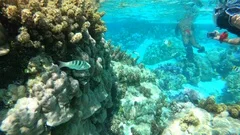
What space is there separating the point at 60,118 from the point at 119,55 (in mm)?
6801

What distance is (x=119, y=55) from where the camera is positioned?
10.6 meters

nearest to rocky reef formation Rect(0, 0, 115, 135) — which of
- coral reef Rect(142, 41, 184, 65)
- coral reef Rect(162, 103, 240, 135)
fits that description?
coral reef Rect(162, 103, 240, 135)

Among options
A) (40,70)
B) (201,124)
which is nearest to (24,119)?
A: (40,70)

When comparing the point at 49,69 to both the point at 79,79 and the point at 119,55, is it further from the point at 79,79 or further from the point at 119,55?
the point at 119,55

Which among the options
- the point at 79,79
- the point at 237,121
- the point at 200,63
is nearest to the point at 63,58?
the point at 79,79

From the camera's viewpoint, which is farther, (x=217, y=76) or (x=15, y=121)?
(x=217, y=76)

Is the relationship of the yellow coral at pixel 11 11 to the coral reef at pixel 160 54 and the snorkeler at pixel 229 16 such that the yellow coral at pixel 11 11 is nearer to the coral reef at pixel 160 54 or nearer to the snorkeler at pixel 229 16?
the snorkeler at pixel 229 16

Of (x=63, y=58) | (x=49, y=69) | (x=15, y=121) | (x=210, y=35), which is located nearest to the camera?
(x=15, y=121)

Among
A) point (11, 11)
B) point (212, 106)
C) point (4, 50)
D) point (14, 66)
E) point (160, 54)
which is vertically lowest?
point (160, 54)

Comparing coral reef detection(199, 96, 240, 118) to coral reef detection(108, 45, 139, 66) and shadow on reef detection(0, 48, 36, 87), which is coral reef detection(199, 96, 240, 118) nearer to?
coral reef detection(108, 45, 139, 66)

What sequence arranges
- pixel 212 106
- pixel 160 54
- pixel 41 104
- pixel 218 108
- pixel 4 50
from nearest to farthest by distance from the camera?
1. pixel 4 50
2. pixel 41 104
3. pixel 218 108
4. pixel 212 106
5. pixel 160 54

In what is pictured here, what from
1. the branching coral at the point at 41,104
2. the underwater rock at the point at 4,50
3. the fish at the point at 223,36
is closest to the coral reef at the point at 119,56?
the fish at the point at 223,36

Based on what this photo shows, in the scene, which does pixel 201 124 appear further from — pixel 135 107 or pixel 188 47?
pixel 188 47

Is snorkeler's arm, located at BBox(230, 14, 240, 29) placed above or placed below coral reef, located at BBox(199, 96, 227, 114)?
above
